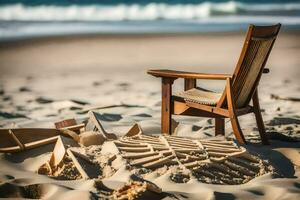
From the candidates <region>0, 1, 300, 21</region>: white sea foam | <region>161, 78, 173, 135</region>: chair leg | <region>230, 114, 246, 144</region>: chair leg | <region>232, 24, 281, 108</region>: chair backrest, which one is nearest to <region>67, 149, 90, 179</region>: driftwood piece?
<region>161, 78, 173, 135</region>: chair leg

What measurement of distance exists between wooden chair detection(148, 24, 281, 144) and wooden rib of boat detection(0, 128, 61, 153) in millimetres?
1126

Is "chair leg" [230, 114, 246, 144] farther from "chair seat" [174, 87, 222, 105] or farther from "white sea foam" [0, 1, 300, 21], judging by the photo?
"white sea foam" [0, 1, 300, 21]

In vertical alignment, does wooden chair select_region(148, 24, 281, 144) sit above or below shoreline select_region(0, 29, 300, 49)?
above

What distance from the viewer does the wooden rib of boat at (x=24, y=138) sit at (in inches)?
185

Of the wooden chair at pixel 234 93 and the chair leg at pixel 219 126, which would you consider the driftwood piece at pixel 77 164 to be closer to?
the wooden chair at pixel 234 93

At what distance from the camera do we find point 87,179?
3881 mm

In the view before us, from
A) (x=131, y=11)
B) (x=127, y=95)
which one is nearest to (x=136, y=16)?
(x=131, y=11)

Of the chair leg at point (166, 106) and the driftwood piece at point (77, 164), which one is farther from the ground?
the chair leg at point (166, 106)

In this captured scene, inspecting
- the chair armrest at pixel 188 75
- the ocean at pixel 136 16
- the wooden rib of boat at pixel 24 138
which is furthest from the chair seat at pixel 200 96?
the ocean at pixel 136 16

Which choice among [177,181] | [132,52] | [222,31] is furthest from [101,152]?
[222,31]

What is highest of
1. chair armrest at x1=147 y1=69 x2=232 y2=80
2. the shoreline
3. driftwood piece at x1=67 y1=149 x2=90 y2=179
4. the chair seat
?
chair armrest at x1=147 y1=69 x2=232 y2=80

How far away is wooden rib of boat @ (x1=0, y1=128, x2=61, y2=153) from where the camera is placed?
4.69 m

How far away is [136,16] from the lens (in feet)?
78.5

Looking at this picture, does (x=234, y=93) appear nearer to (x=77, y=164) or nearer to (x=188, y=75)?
(x=188, y=75)
